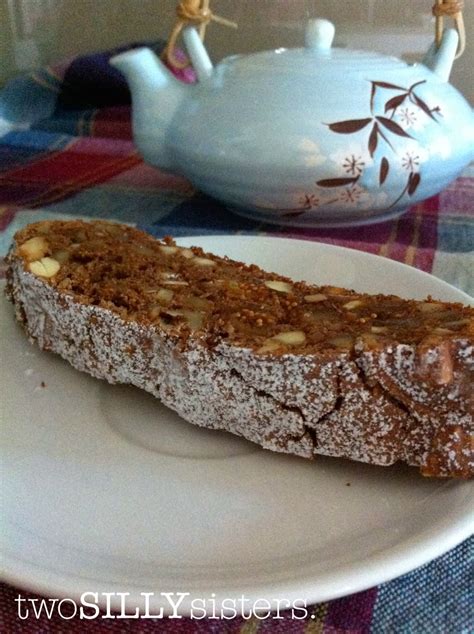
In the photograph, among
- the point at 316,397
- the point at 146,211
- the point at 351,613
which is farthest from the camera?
the point at 146,211

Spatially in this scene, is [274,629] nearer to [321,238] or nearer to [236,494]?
[236,494]

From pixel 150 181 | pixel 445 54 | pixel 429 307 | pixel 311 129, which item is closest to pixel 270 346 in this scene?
pixel 429 307

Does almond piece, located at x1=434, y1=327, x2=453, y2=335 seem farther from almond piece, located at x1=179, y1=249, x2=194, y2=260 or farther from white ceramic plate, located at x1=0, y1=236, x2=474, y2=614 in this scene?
almond piece, located at x1=179, y1=249, x2=194, y2=260

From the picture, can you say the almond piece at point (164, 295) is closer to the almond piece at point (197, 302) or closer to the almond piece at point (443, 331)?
the almond piece at point (197, 302)

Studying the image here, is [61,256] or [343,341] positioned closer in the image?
[343,341]

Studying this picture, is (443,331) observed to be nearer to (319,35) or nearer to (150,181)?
(319,35)

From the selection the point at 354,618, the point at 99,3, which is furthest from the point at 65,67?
the point at 354,618

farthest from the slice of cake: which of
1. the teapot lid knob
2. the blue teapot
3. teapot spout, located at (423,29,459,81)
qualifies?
teapot spout, located at (423,29,459,81)
